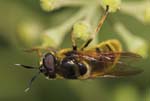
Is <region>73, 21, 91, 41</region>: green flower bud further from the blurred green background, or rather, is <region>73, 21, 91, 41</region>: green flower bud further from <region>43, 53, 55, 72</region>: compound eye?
the blurred green background

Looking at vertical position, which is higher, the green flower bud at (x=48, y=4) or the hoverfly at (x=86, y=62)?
the green flower bud at (x=48, y=4)

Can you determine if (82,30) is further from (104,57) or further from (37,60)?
(37,60)

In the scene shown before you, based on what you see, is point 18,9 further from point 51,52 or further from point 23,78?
point 51,52

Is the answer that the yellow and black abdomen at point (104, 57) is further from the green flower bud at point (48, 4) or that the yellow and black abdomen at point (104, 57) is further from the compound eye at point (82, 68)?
the green flower bud at point (48, 4)

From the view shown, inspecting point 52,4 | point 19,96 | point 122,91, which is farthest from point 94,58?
point 19,96

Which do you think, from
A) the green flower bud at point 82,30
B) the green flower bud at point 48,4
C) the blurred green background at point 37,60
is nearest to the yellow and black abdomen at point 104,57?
the green flower bud at point 82,30

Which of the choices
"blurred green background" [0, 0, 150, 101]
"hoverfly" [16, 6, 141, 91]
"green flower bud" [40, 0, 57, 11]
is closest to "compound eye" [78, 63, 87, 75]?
"hoverfly" [16, 6, 141, 91]

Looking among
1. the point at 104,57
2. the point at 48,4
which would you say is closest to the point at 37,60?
the point at 48,4
